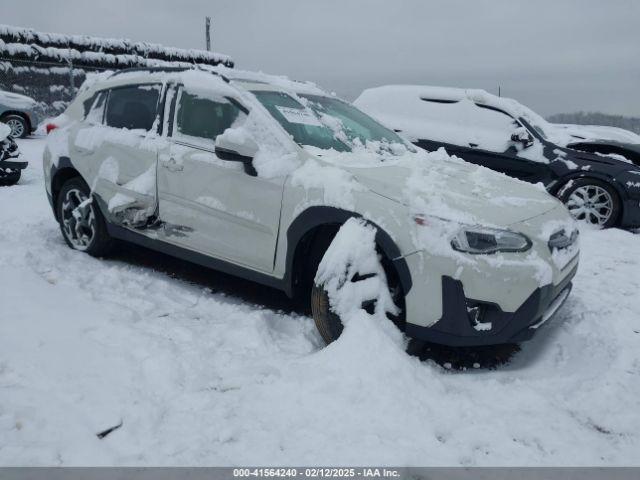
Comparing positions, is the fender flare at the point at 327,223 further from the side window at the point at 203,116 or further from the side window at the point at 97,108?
the side window at the point at 97,108

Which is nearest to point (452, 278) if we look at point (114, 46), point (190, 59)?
point (114, 46)

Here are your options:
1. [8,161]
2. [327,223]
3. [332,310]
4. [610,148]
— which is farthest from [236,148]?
[610,148]

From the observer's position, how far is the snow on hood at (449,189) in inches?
111

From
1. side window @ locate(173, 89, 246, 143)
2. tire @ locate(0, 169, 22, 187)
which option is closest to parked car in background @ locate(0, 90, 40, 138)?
tire @ locate(0, 169, 22, 187)

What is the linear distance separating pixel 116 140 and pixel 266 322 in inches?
83.0

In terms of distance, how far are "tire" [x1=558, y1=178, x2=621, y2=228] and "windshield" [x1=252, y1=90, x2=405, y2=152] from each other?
370 centimetres

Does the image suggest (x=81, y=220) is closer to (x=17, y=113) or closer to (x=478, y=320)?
(x=478, y=320)

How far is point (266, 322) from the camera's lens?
353 cm

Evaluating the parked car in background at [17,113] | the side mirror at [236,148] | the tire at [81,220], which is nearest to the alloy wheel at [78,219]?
the tire at [81,220]

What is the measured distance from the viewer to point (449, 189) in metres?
3.07

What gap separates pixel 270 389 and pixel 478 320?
3.98 ft

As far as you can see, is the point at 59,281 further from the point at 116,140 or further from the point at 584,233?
the point at 584,233

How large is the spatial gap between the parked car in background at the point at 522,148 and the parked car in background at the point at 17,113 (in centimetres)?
965

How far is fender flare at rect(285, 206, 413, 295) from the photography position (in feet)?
9.33
